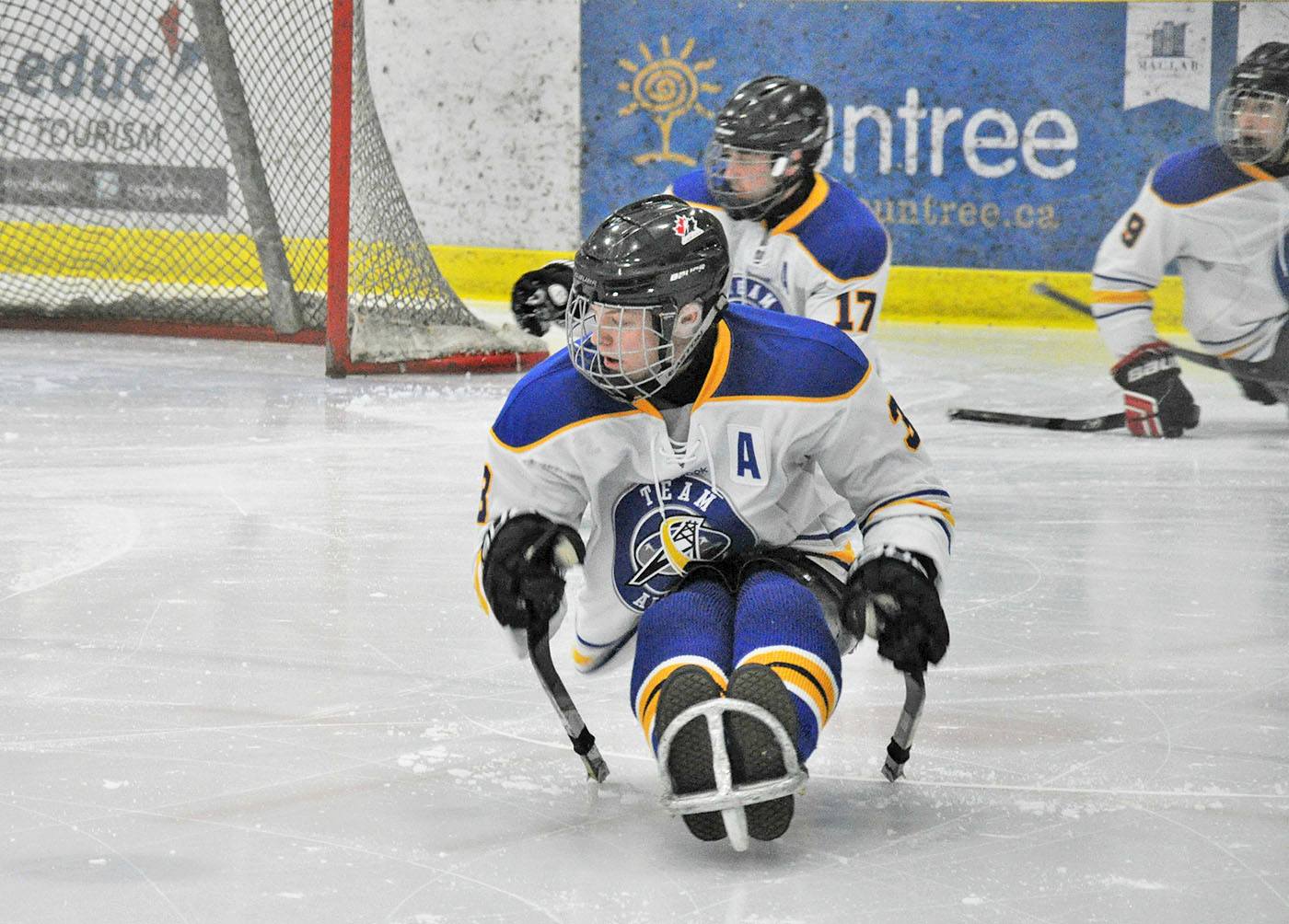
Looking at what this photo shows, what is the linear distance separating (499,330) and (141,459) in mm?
2060

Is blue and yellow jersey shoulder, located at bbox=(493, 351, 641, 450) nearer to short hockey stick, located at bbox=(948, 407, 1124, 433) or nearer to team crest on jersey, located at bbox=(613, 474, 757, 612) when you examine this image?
team crest on jersey, located at bbox=(613, 474, 757, 612)

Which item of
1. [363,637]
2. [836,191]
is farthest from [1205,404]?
[363,637]

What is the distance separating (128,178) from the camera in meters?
7.42

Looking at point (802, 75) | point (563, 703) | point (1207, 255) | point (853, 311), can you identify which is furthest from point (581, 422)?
point (802, 75)

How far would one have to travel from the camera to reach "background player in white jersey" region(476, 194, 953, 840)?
6.47ft

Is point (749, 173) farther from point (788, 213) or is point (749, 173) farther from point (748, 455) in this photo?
point (748, 455)

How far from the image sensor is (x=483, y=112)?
26.5 feet

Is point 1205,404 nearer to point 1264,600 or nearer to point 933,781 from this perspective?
point 1264,600

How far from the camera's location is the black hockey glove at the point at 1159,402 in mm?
5113

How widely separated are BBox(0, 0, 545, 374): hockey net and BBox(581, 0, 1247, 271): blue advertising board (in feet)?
4.67

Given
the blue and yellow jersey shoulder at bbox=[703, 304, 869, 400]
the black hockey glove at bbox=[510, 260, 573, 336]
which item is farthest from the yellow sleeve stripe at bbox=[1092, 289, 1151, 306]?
the blue and yellow jersey shoulder at bbox=[703, 304, 869, 400]

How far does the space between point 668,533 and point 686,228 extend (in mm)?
354

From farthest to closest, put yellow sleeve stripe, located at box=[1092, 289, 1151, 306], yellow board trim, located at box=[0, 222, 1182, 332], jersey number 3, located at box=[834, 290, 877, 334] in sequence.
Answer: yellow board trim, located at box=[0, 222, 1182, 332] → yellow sleeve stripe, located at box=[1092, 289, 1151, 306] → jersey number 3, located at box=[834, 290, 877, 334]

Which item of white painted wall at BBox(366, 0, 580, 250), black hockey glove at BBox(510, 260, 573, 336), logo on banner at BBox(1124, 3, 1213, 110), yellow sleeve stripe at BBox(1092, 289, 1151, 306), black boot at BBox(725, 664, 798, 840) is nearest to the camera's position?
black boot at BBox(725, 664, 798, 840)
